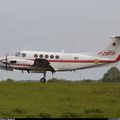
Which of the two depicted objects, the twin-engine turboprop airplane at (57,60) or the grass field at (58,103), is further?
the twin-engine turboprop airplane at (57,60)

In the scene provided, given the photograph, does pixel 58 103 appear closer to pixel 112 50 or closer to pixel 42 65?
pixel 42 65

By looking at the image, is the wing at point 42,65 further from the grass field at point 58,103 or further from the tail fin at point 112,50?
the grass field at point 58,103

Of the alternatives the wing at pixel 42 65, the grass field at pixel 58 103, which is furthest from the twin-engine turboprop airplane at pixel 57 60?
the grass field at pixel 58 103

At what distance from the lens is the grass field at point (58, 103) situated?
2330 centimetres

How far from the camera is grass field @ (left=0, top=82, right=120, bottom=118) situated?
76.4 ft

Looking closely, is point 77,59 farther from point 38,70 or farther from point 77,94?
point 77,94

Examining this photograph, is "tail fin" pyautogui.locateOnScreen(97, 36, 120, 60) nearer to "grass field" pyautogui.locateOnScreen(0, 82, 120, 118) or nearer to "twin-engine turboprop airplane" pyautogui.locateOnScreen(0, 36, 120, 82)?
"twin-engine turboprop airplane" pyautogui.locateOnScreen(0, 36, 120, 82)

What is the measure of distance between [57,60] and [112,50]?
5.99 m

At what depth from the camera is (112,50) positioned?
55.8 m

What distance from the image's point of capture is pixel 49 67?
52.9 meters

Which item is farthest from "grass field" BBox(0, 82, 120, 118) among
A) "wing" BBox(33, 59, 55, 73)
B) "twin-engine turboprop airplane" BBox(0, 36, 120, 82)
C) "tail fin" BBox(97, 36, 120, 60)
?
"tail fin" BBox(97, 36, 120, 60)

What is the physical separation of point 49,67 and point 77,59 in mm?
2979

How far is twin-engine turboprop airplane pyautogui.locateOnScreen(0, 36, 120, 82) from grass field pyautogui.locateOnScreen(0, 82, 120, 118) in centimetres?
1631

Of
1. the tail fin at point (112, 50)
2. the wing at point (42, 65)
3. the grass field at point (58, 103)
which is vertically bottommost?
the grass field at point (58, 103)
